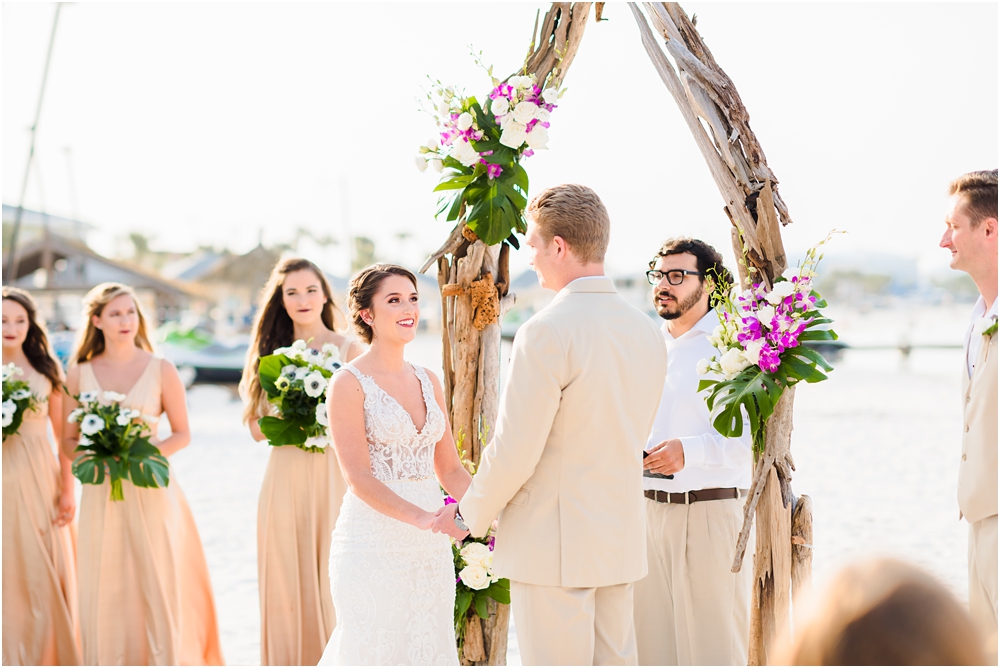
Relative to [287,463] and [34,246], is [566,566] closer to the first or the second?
[287,463]

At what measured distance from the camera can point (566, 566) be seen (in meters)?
2.82

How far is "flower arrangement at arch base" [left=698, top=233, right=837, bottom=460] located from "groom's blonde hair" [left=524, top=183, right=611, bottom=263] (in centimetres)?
84

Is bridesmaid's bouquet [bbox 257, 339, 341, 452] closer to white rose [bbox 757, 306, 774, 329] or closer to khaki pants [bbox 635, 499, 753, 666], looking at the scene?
khaki pants [bbox 635, 499, 753, 666]

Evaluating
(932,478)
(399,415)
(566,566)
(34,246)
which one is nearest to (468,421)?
(399,415)

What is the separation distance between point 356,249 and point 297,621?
95497 mm

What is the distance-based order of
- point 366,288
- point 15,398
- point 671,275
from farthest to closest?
point 15,398
point 671,275
point 366,288

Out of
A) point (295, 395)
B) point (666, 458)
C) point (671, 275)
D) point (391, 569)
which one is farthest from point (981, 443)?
point (295, 395)

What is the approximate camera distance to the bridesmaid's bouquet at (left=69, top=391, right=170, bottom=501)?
4523mm

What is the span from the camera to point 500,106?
3707 mm

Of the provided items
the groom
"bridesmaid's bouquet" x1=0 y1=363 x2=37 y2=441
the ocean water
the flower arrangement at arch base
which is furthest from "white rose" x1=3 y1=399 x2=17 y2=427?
the flower arrangement at arch base

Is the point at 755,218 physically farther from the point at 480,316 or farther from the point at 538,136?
the point at 480,316

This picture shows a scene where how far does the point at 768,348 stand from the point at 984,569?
1039 mm

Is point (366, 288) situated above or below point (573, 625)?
above

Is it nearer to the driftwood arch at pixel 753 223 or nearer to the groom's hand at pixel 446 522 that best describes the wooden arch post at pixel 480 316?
the driftwood arch at pixel 753 223
